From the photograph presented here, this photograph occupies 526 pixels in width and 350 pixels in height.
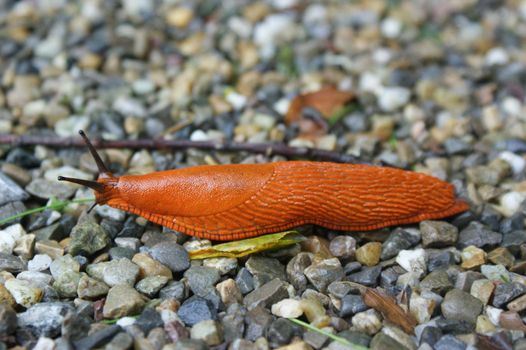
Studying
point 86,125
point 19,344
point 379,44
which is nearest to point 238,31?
point 379,44

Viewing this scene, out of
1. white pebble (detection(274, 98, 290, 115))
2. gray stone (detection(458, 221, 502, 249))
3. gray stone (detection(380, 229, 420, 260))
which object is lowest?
gray stone (detection(458, 221, 502, 249))

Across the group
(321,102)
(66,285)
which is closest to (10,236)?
(66,285)

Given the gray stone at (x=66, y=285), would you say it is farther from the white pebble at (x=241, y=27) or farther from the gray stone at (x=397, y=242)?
the white pebble at (x=241, y=27)

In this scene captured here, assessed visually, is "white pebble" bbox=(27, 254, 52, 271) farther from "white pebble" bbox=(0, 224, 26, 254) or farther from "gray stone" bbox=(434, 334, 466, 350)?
"gray stone" bbox=(434, 334, 466, 350)

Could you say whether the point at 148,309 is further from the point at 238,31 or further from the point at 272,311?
the point at 238,31

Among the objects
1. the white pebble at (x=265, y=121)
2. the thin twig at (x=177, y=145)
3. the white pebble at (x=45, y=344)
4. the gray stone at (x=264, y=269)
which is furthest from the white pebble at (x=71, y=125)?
→ the white pebble at (x=45, y=344)

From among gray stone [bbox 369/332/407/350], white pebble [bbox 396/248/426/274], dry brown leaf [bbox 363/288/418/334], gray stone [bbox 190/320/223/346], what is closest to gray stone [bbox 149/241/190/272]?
gray stone [bbox 190/320/223/346]
